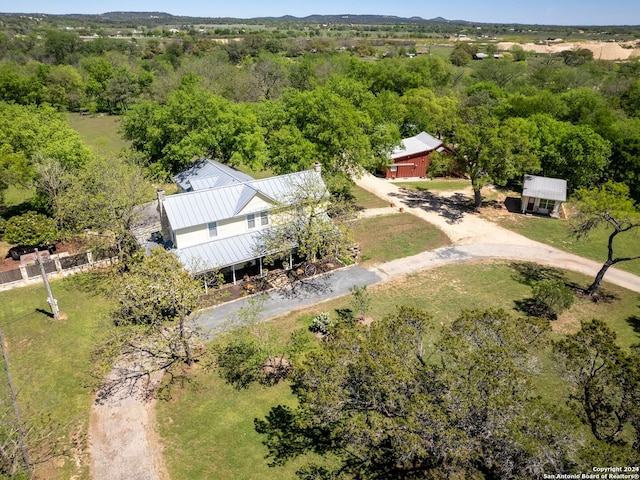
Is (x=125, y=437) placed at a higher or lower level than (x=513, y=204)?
lower

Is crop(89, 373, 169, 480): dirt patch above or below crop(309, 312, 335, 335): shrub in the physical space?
below

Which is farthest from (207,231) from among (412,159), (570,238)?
(412,159)

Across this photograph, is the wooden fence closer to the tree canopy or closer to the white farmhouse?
the white farmhouse

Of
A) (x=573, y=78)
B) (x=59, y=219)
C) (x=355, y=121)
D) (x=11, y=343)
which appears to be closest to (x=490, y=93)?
(x=573, y=78)

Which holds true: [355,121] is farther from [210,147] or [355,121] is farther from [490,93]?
[490,93]

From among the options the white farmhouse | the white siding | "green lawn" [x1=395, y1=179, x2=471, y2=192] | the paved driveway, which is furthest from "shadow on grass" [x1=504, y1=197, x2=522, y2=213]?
the white siding

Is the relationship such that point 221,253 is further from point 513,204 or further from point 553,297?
point 513,204
